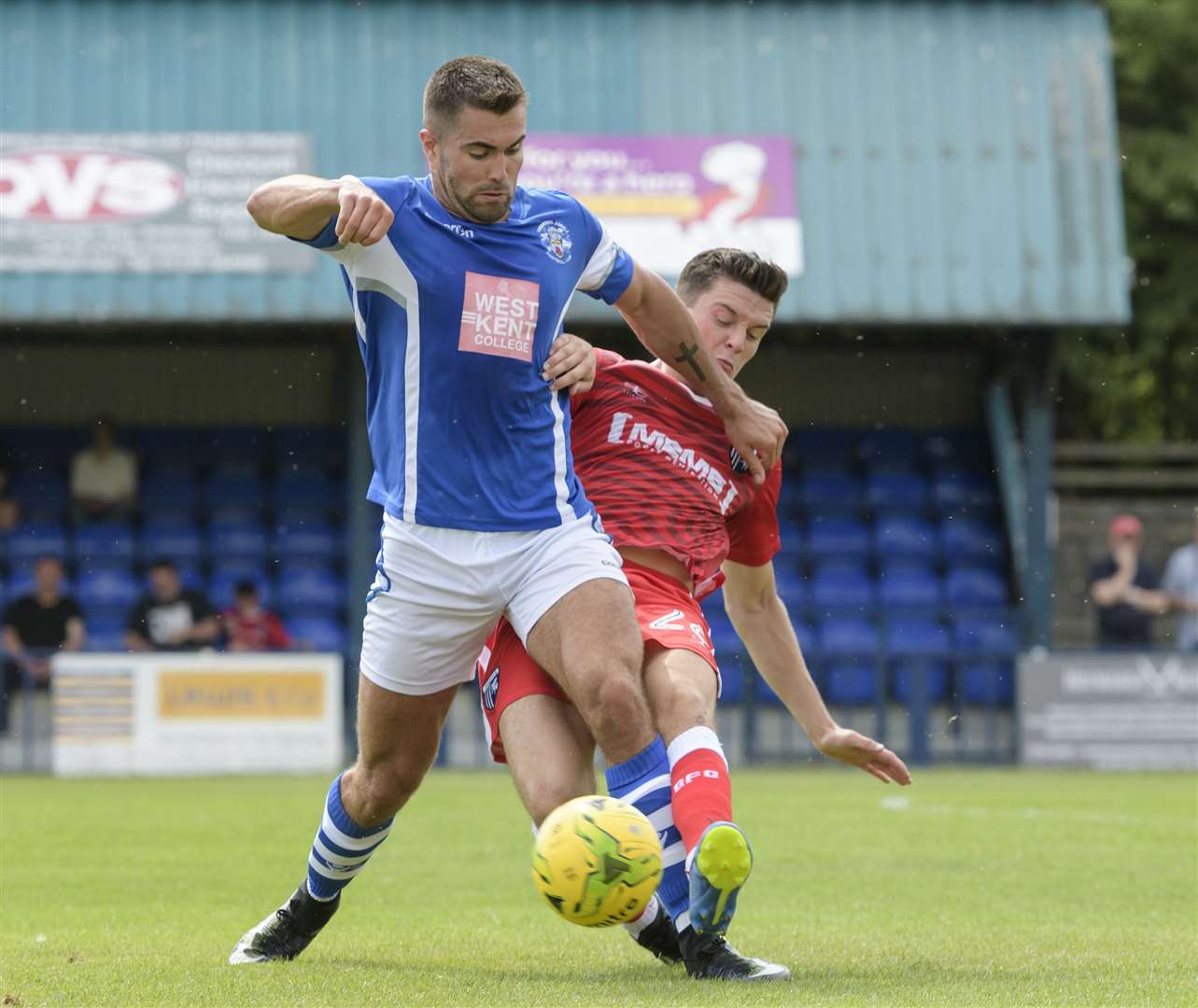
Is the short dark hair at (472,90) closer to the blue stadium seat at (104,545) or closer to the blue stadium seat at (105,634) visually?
the blue stadium seat at (105,634)

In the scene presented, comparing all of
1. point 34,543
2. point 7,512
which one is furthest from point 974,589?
point 7,512

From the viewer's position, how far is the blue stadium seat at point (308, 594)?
20.0m

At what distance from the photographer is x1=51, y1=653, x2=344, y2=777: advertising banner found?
646 inches

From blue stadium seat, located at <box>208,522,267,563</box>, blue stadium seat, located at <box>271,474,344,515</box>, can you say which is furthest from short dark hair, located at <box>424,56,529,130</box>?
blue stadium seat, located at <box>271,474,344,515</box>

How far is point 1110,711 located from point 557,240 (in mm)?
13116

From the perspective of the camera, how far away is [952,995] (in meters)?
4.94

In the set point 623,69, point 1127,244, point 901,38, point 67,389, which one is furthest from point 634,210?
point 1127,244

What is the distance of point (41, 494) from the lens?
807 inches

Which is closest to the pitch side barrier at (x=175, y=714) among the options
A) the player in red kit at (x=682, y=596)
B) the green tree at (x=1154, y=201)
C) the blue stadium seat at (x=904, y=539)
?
the blue stadium seat at (x=904, y=539)

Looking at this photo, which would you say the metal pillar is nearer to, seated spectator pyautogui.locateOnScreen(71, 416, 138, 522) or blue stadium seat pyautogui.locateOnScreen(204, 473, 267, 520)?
blue stadium seat pyautogui.locateOnScreen(204, 473, 267, 520)

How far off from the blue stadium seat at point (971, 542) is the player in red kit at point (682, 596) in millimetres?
14714

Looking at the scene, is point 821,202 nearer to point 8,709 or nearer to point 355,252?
point 8,709

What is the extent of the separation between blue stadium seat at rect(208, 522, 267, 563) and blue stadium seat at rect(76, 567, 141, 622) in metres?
0.96

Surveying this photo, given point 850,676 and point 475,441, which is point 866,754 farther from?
point 850,676
